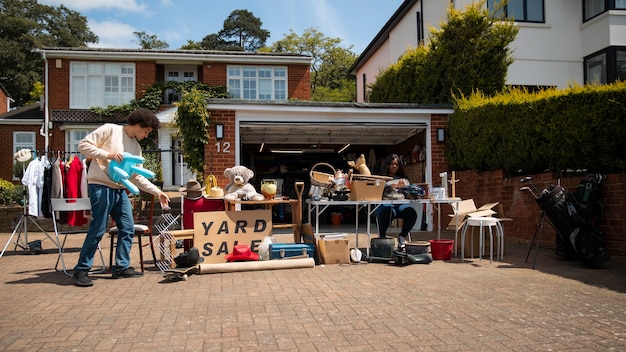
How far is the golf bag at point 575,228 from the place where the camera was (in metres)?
6.74

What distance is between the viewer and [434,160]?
38.7 feet

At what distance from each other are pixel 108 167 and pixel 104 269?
5.58 feet

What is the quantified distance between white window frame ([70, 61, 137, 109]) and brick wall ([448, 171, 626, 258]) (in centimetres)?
1651

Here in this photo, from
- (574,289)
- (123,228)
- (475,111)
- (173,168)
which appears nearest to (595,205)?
(574,289)

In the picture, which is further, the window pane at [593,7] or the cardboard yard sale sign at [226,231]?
→ the window pane at [593,7]

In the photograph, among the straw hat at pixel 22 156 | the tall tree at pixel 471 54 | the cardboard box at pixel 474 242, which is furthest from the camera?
the tall tree at pixel 471 54

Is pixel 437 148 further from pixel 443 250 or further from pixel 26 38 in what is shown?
pixel 26 38

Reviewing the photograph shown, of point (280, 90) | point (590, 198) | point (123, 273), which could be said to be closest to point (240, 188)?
point (123, 273)

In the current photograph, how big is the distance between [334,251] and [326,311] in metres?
2.83

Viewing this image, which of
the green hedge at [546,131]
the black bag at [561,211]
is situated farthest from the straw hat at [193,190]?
the green hedge at [546,131]

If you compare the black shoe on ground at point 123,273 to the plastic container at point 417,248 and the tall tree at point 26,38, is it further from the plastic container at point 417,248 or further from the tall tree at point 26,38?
the tall tree at point 26,38

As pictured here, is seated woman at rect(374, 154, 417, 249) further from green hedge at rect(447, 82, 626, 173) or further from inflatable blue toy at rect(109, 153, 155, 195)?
inflatable blue toy at rect(109, 153, 155, 195)

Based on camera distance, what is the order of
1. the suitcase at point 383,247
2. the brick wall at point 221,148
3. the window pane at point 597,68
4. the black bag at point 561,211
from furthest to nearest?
the window pane at point 597,68 < the brick wall at point 221,148 < the suitcase at point 383,247 < the black bag at point 561,211

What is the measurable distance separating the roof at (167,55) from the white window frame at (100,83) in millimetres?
420
